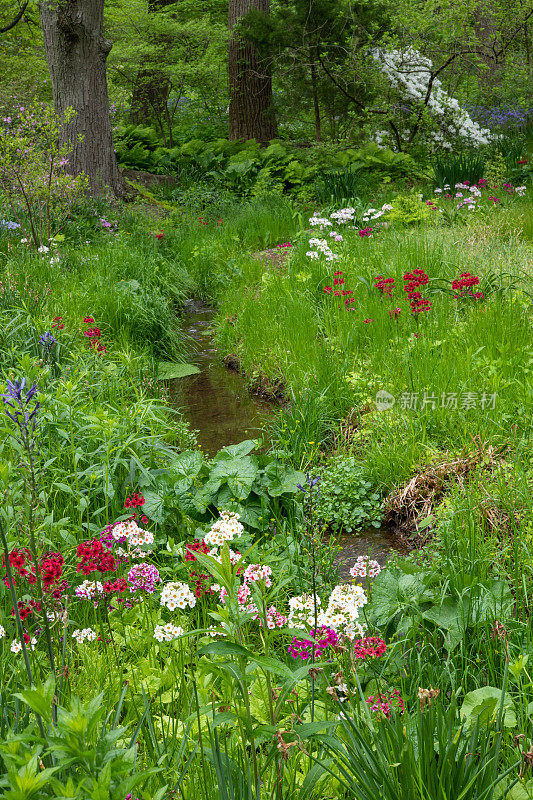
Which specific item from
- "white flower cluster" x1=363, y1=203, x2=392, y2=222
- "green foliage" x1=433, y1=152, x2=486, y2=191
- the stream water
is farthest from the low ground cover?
"green foliage" x1=433, y1=152, x2=486, y2=191

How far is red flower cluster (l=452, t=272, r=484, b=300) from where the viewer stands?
4129mm

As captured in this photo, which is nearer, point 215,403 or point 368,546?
point 368,546

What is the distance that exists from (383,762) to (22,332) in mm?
3706

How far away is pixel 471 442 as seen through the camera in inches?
131

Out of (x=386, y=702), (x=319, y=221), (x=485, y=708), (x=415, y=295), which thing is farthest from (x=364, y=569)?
(x=319, y=221)

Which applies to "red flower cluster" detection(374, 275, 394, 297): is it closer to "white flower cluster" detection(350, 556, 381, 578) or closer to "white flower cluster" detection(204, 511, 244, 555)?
"white flower cluster" detection(350, 556, 381, 578)

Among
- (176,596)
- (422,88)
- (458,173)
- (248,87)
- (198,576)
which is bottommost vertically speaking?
(198,576)

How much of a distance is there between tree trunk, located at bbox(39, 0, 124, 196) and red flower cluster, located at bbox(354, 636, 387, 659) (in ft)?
26.8

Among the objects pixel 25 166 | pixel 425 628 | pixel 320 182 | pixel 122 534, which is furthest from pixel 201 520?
pixel 320 182

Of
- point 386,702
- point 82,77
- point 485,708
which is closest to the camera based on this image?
point 485,708

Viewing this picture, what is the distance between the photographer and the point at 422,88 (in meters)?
10.5

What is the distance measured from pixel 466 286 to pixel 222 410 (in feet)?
6.00

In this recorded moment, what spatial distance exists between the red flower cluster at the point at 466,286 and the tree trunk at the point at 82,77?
19.6 ft

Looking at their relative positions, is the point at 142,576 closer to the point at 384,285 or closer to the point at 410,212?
the point at 384,285
